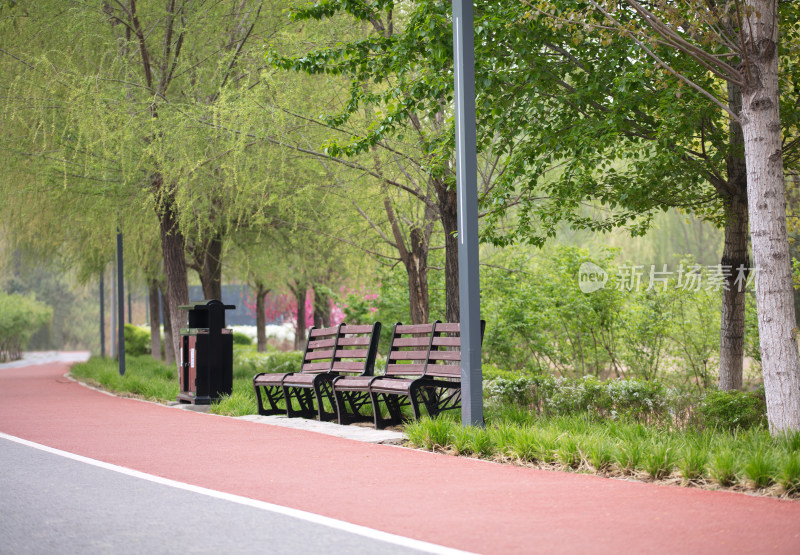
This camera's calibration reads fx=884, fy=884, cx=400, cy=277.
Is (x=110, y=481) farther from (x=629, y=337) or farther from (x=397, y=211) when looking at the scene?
(x=629, y=337)

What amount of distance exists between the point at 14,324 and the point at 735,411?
139 feet

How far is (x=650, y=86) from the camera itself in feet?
35.4

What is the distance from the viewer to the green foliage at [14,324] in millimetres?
43844

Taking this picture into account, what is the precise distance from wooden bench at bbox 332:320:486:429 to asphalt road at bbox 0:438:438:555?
3.16 metres

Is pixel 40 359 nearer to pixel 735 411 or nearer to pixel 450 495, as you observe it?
pixel 735 411

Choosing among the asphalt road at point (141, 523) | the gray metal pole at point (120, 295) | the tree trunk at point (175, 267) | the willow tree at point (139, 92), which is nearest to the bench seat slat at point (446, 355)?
the asphalt road at point (141, 523)

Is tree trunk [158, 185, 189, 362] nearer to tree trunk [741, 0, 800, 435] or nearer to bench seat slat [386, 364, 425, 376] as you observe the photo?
bench seat slat [386, 364, 425, 376]

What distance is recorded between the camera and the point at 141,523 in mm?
5211

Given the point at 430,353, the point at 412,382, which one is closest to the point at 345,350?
the point at 430,353

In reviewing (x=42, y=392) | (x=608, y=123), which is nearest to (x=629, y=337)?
(x=608, y=123)

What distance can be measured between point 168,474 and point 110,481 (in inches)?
18.2

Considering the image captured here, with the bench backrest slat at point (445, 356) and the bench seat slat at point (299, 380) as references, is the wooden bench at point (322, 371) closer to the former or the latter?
the bench seat slat at point (299, 380)

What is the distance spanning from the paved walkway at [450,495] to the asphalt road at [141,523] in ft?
1.02

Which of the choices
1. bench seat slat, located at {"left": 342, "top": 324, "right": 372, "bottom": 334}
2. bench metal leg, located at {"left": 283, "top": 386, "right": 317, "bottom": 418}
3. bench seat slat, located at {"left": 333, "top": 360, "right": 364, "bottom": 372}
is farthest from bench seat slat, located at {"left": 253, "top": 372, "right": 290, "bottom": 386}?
bench seat slat, located at {"left": 342, "top": 324, "right": 372, "bottom": 334}
